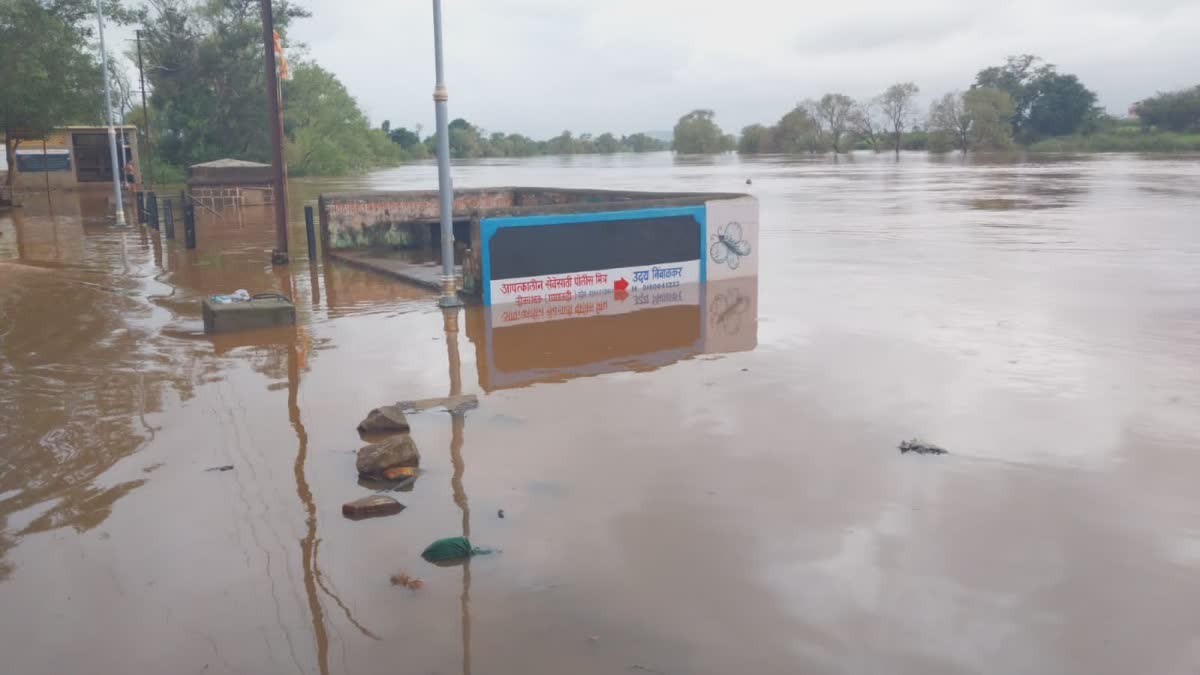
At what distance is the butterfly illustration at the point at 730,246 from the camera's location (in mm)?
16578

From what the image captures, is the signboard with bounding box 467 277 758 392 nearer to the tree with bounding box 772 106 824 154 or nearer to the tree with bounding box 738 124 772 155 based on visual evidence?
the tree with bounding box 772 106 824 154

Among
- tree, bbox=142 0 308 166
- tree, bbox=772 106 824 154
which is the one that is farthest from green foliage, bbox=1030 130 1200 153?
tree, bbox=142 0 308 166

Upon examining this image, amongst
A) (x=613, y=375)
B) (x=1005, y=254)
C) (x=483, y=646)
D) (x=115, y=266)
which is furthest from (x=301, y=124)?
(x=483, y=646)

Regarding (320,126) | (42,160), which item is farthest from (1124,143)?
(42,160)

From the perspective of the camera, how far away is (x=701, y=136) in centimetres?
17988

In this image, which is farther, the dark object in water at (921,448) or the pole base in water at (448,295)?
the pole base in water at (448,295)

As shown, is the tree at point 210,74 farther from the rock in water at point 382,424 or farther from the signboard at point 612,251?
the rock in water at point 382,424

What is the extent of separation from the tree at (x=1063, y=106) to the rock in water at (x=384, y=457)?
12669cm

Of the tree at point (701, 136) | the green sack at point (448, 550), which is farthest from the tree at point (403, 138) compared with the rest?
the green sack at point (448, 550)

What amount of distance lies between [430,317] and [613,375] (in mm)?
4364

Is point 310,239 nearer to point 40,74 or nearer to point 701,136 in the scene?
point 40,74

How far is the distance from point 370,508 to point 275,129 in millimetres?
Result: 14062

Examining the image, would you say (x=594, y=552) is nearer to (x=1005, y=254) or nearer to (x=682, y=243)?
(x=682, y=243)

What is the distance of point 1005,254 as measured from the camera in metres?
20.4
